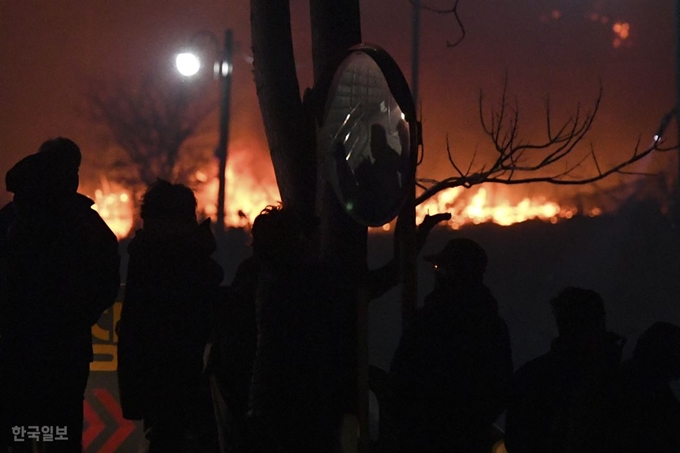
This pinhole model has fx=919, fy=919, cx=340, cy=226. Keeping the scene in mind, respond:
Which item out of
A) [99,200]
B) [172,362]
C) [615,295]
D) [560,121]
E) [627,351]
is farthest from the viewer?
[615,295]

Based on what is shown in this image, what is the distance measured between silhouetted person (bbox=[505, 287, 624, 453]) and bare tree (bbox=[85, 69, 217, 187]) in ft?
57.4

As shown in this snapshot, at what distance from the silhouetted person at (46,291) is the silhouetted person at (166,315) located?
0.19 meters

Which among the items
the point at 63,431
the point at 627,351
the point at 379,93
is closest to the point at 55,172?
the point at 63,431

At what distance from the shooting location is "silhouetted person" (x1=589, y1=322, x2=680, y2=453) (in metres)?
3.36

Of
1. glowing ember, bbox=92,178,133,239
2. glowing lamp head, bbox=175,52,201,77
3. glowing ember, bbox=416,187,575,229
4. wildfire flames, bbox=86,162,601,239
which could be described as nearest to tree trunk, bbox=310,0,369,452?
glowing lamp head, bbox=175,52,201,77

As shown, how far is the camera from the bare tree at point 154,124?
67.1ft

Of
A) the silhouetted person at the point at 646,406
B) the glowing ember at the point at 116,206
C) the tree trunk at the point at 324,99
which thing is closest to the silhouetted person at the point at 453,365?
the tree trunk at the point at 324,99

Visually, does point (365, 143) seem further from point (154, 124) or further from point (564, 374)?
point (154, 124)

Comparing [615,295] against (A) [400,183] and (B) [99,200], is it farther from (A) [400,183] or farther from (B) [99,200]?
(A) [400,183]

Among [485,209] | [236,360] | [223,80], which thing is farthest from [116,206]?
[236,360]

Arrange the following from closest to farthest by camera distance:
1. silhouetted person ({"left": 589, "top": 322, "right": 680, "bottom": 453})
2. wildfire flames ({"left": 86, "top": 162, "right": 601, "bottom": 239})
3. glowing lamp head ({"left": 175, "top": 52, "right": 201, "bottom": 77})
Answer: silhouetted person ({"left": 589, "top": 322, "right": 680, "bottom": 453})
glowing lamp head ({"left": 175, "top": 52, "right": 201, "bottom": 77})
wildfire flames ({"left": 86, "top": 162, "right": 601, "bottom": 239})

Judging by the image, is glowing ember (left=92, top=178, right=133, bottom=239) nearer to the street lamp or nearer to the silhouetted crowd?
the street lamp

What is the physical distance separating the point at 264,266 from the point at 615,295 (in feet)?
88.0

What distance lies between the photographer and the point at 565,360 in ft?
11.6
